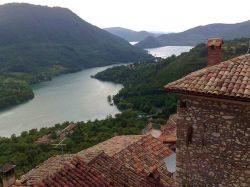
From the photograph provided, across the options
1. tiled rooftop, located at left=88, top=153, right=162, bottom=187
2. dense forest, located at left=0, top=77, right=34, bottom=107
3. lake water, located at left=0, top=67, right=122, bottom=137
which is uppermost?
tiled rooftop, located at left=88, top=153, right=162, bottom=187

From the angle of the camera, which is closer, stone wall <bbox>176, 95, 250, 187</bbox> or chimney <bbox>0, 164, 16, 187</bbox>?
stone wall <bbox>176, 95, 250, 187</bbox>

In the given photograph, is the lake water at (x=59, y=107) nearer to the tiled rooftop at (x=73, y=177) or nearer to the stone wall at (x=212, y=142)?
the tiled rooftop at (x=73, y=177)

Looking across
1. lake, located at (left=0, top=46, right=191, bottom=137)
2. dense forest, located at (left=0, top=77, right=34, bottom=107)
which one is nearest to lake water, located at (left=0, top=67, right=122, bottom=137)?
lake, located at (left=0, top=46, right=191, bottom=137)

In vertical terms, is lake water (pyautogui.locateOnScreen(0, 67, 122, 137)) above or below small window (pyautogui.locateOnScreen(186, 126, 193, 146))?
below

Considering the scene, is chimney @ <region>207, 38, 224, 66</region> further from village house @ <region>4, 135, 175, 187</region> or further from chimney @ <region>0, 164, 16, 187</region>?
chimney @ <region>0, 164, 16, 187</region>

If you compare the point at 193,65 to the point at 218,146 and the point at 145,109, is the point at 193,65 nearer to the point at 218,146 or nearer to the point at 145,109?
the point at 145,109

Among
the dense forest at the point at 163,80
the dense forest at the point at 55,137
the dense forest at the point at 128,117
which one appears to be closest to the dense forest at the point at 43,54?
the dense forest at the point at 163,80

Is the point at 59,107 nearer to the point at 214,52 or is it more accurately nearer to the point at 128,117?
the point at 128,117

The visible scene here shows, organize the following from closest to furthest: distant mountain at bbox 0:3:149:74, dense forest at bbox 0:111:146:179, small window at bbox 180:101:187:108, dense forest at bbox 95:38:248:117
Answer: small window at bbox 180:101:187:108 → dense forest at bbox 0:111:146:179 → dense forest at bbox 95:38:248:117 → distant mountain at bbox 0:3:149:74
